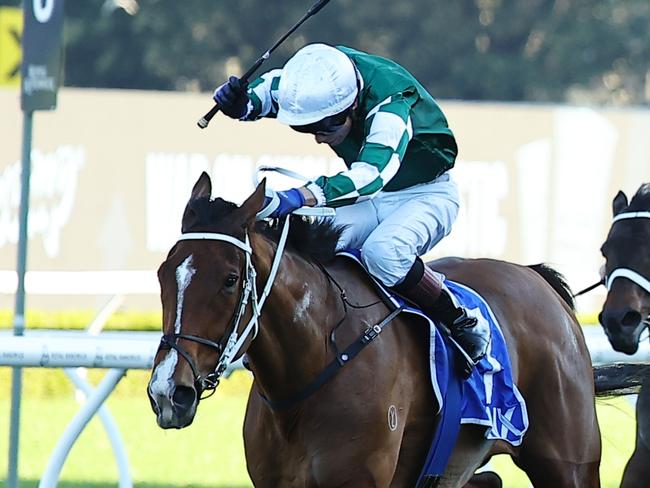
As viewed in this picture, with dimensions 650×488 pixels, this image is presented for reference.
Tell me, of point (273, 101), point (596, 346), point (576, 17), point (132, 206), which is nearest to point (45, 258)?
point (132, 206)

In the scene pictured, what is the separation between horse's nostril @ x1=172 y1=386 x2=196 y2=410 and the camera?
324 centimetres

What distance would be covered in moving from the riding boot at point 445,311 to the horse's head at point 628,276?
88 cm

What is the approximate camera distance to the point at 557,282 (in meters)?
5.11

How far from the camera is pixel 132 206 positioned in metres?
15.7

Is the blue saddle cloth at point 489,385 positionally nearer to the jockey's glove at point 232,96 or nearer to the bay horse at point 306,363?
the bay horse at point 306,363

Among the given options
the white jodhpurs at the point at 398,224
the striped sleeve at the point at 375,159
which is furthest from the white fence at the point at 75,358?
the striped sleeve at the point at 375,159

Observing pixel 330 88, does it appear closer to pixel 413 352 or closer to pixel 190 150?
pixel 413 352

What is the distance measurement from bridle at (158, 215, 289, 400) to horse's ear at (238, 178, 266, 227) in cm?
6

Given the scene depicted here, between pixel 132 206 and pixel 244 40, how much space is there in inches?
532

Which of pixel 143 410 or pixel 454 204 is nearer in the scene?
pixel 454 204

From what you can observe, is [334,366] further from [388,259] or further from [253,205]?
[253,205]

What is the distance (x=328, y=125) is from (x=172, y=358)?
3.26 ft

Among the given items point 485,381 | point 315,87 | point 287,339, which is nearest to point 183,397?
point 287,339

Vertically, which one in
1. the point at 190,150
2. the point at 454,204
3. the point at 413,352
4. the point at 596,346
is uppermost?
the point at 454,204
